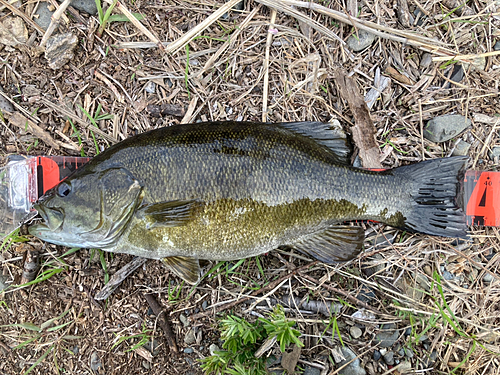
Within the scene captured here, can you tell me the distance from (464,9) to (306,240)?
311cm

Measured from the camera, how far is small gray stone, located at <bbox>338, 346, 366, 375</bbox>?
3.25m

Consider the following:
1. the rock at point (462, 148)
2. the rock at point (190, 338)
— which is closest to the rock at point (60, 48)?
the rock at point (190, 338)

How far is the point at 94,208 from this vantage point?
2840 millimetres

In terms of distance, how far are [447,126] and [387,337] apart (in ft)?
7.74

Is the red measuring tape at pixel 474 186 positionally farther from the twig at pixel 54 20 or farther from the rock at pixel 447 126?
the twig at pixel 54 20

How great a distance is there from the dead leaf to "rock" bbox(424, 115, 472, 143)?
15.2 feet

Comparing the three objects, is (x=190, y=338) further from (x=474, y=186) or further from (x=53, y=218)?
(x=474, y=186)

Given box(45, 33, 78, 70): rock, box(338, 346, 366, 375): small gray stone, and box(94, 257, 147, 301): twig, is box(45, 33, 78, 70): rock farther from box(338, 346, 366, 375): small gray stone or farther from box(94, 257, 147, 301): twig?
box(338, 346, 366, 375): small gray stone

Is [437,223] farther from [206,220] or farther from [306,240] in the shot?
[206,220]

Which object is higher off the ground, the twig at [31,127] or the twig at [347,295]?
the twig at [31,127]

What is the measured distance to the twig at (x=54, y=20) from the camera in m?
3.40

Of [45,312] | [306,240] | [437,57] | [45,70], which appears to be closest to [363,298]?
[306,240]

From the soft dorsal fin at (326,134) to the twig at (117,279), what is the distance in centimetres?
215

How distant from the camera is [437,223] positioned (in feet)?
10.3
